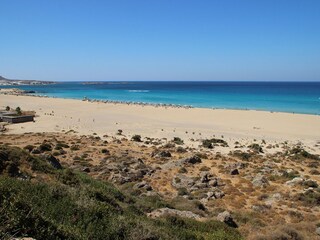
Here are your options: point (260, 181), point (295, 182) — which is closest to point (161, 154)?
point (260, 181)

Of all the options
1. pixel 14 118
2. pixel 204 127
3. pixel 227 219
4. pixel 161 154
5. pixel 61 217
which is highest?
pixel 61 217

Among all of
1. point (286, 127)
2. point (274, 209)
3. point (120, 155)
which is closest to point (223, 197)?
point (274, 209)

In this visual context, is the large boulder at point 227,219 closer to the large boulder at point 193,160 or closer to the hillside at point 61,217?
the hillside at point 61,217

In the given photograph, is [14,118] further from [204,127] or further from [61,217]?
[61,217]

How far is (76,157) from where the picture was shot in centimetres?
2375

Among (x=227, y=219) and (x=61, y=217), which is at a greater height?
(x=61, y=217)

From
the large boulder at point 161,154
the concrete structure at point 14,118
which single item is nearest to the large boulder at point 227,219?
the large boulder at point 161,154

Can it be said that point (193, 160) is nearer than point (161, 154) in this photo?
Yes

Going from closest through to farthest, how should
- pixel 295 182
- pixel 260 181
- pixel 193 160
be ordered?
pixel 295 182 < pixel 260 181 < pixel 193 160

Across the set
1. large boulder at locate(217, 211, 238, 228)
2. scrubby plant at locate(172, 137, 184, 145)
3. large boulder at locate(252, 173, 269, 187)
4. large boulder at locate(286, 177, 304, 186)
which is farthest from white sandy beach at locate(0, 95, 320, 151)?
large boulder at locate(217, 211, 238, 228)

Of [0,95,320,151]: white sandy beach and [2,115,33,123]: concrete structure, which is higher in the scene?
[2,115,33,123]: concrete structure

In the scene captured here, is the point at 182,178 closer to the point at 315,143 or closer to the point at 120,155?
the point at 120,155

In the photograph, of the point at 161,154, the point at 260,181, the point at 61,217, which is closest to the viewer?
the point at 61,217

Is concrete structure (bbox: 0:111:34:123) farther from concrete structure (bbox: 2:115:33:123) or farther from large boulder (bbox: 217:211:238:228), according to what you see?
large boulder (bbox: 217:211:238:228)
